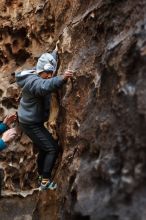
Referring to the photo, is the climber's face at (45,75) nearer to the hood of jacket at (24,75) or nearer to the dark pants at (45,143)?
the hood of jacket at (24,75)

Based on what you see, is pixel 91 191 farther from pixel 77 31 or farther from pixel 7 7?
pixel 7 7

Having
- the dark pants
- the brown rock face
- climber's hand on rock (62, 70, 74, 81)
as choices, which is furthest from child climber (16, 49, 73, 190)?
climber's hand on rock (62, 70, 74, 81)

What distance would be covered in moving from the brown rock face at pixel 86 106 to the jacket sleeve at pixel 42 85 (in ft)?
0.66

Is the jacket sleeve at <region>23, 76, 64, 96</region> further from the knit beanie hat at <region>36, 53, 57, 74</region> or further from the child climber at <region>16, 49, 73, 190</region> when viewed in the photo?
the knit beanie hat at <region>36, 53, 57, 74</region>

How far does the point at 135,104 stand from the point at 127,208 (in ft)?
2.03

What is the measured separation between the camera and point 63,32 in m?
4.85

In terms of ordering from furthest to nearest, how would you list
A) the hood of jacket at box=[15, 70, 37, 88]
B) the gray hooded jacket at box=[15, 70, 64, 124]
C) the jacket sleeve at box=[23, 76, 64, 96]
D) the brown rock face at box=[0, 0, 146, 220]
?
the hood of jacket at box=[15, 70, 37, 88] → the gray hooded jacket at box=[15, 70, 64, 124] → the jacket sleeve at box=[23, 76, 64, 96] → the brown rock face at box=[0, 0, 146, 220]

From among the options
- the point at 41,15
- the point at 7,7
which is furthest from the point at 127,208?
the point at 7,7

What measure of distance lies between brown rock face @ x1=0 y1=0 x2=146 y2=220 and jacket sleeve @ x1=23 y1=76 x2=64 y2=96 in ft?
0.66

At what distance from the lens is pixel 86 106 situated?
3859mm

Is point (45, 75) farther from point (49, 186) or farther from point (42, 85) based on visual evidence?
point (49, 186)

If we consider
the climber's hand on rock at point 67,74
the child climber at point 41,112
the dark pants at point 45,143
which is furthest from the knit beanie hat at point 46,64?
the dark pants at point 45,143

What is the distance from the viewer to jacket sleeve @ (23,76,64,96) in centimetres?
414

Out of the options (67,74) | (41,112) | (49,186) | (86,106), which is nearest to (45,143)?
(41,112)
